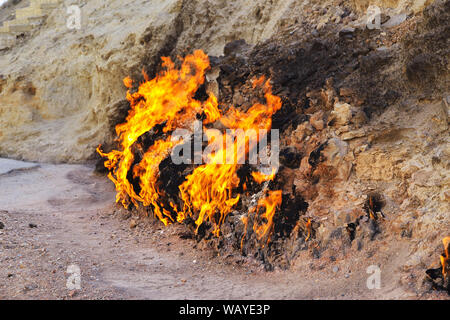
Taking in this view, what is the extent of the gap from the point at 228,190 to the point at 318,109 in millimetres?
1608

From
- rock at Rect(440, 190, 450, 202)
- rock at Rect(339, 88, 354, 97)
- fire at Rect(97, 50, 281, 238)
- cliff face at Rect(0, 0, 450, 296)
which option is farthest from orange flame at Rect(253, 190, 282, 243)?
rock at Rect(440, 190, 450, 202)

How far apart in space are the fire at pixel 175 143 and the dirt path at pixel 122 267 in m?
0.42

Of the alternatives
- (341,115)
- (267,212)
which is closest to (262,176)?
(267,212)

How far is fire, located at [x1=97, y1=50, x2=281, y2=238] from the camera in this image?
5.31 meters

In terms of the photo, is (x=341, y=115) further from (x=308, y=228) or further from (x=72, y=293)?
(x=72, y=293)

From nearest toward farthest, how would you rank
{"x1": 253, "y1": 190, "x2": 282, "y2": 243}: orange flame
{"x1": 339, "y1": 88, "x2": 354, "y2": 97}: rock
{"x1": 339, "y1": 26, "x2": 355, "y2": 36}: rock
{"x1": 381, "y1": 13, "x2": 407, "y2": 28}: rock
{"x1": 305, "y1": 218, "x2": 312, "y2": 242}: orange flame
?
{"x1": 305, "y1": 218, "x2": 312, "y2": 242}: orange flame < {"x1": 253, "y1": 190, "x2": 282, "y2": 243}: orange flame < {"x1": 339, "y1": 88, "x2": 354, "y2": 97}: rock < {"x1": 381, "y1": 13, "x2": 407, "y2": 28}: rock < {"x1": 339, "y1": 26, "x2": 355, "y2": 36}: rock

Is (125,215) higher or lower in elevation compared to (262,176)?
lower

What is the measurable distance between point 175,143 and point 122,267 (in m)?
2.23

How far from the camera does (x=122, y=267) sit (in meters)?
4.67

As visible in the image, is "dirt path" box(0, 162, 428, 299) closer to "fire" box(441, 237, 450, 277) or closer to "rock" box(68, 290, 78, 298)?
"rock" box(68, 290, 78, 298)

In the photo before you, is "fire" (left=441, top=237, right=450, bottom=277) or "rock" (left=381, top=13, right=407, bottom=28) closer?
"fire" (left=441, top=237, right=450, bottom=277)

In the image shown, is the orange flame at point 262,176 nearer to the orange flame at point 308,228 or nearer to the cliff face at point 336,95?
the cliff face at point 336,95

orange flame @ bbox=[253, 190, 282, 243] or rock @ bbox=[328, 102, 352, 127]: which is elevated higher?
rock @ bbox=[328, 102, 352, 127]

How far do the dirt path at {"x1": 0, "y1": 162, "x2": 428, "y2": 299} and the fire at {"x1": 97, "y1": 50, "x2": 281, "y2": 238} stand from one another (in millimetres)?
421
